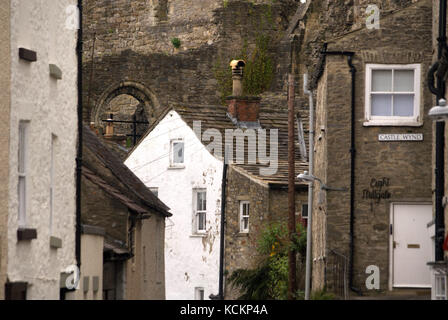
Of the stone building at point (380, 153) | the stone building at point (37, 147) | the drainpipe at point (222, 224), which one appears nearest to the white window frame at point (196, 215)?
the drainpipe at point (222, 224)

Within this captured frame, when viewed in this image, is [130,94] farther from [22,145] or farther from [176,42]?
[22,145]

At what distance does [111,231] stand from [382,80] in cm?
567

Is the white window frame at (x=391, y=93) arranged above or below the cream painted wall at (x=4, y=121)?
above

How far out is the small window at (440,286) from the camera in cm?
2002

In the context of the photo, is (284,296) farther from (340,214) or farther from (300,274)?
(340,214)

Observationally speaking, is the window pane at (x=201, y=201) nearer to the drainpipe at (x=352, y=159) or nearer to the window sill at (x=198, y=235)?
the window sill at (x=198, y=235)

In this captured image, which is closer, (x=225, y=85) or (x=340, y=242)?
(x=340, y=242)

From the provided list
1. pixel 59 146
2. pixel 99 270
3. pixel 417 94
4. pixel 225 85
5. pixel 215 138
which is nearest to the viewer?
pixel 59 146

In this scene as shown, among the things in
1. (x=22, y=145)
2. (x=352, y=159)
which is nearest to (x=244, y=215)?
(x=352, y=159)

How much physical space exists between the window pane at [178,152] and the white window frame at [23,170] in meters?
21.3

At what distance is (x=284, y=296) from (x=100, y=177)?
23.9ft

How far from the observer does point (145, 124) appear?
5466 cm

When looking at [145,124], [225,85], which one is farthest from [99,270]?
[145,124]

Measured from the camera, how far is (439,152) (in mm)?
21047
